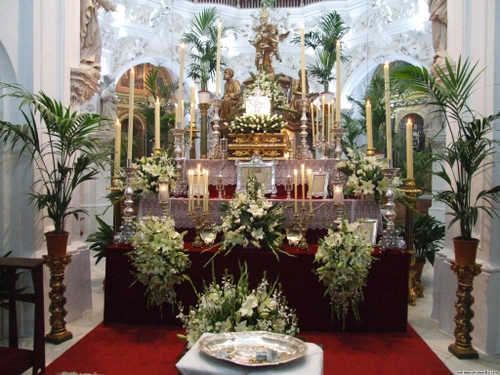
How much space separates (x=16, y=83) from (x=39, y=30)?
607 mm

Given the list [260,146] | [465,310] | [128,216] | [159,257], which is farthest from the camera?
[260,146]

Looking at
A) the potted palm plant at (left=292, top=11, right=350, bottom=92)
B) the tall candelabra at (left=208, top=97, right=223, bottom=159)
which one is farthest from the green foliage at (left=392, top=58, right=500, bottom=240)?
the potted palm plant at (left=292, top=11, right=350, bottom=92)

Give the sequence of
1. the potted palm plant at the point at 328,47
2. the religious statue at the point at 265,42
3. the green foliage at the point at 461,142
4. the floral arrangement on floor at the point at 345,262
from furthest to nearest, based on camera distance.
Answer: the potted palm plant at the point at 328,47 → the religious statue at the point at 265,42 → the floral arrangement on floor at the point at 345,262 → the green foliage at the point at 461,142

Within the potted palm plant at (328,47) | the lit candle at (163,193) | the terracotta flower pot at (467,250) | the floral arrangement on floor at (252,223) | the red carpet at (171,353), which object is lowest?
the red carpet at (171,353)

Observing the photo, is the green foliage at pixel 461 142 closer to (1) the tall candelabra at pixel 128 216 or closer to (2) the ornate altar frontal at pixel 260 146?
(2) the ornate altar frontal at pixel 260 146

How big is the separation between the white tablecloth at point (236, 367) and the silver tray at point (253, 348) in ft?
0.09

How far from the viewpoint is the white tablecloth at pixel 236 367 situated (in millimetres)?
2084

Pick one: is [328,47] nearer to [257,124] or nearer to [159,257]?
[257,124]

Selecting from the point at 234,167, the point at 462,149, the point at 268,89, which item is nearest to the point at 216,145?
the point at 234,167

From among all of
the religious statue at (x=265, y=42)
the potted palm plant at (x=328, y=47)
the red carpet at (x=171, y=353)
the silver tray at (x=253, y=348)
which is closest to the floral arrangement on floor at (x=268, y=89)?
the religious statue at (x=265, y=42)

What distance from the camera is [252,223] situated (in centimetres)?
407

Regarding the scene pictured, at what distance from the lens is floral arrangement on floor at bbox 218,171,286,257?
4.04 meters

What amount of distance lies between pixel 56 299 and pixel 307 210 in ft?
8.38

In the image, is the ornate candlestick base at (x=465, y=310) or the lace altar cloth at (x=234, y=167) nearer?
the ornate candlestick base at (x=465, y=310)
